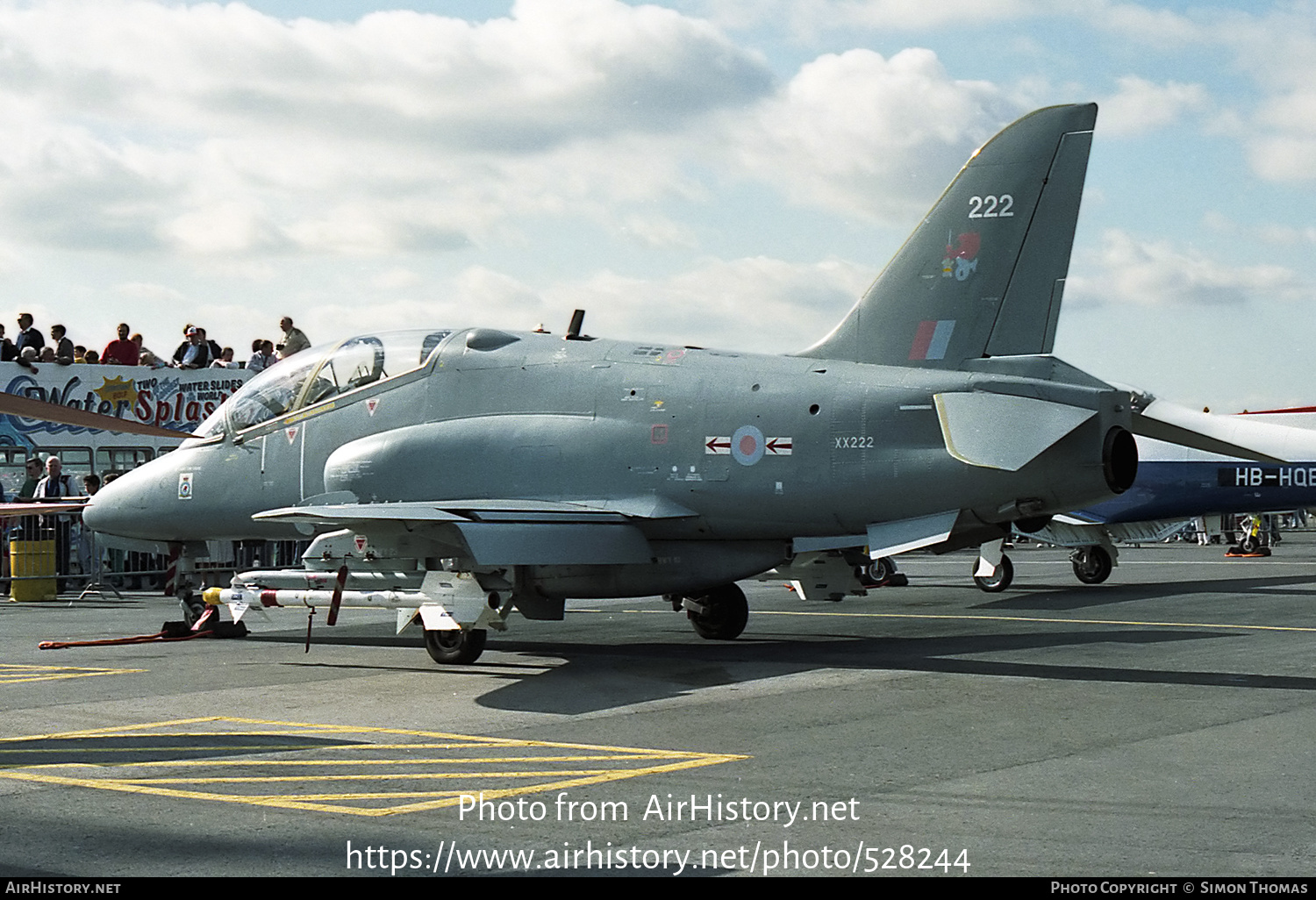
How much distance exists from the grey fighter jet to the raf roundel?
19 mm

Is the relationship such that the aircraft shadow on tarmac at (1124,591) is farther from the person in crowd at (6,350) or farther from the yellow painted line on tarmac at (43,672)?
the person in crowd at (6,350)

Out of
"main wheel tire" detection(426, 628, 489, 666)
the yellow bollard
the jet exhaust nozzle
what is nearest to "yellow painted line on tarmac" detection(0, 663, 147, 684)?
"main wheel tire" detection(426, 628, 489, 666)

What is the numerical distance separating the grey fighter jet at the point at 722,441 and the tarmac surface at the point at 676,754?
1037mm

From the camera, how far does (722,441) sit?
1392 cm

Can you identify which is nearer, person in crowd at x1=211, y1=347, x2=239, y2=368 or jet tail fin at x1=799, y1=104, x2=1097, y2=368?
jet tail fin at x1=799, y1=104, x2=1097, y2=368

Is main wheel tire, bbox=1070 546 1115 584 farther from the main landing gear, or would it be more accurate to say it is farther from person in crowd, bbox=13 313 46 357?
person in crowd, bbox=13 313 46 357

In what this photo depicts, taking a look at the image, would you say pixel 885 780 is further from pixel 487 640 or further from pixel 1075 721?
pixel 487 640

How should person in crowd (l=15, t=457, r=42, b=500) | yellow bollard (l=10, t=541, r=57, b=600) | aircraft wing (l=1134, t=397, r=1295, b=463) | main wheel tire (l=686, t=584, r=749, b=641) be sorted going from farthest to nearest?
1. person in crowd (l=15, t=457, r=42, b=500)
2. yellow bollard (l=10, t=541, r=57, b=600)
3. main wheel tire (l=686, t=584, r=749, b=641)
4. aircraft wing (l=1134, t=397, r=1295, b=463)

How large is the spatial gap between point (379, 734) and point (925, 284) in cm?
687

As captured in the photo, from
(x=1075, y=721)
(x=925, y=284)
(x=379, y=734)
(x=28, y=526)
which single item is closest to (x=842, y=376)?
(x=925, y=284)

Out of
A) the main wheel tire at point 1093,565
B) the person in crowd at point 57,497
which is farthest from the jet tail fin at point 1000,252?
the person in crowd at point 57,497

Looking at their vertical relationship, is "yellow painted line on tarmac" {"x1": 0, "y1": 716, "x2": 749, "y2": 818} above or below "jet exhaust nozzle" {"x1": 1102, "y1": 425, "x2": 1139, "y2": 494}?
below

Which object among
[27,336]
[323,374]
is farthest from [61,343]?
[323,374]

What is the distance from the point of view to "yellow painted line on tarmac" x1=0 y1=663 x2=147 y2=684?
44.1 feet
